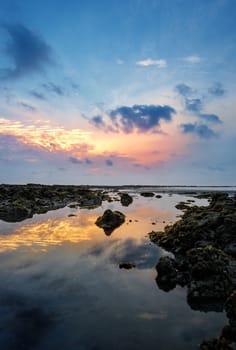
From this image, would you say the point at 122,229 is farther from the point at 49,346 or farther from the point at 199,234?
the point at 49,346

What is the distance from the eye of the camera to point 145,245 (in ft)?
67.9

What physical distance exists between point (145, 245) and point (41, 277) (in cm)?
887

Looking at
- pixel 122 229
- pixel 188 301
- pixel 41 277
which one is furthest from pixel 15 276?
pixel 122 229

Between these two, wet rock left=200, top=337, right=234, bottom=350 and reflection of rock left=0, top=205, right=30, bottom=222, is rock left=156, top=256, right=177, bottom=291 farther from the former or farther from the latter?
reflection of rock left=0, top=205, right=30, bottom=222

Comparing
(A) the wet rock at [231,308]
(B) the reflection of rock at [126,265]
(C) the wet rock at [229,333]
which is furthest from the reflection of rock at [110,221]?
(C) the wet rock at [229,333]

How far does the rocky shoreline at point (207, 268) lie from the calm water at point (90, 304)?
522 millimetres

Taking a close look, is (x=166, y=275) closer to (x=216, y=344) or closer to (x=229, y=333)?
(x=229, y=333)

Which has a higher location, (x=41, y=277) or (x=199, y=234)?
(x=199, y=234)

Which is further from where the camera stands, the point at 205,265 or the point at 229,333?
the point at 205,265

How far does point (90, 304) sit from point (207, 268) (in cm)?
521

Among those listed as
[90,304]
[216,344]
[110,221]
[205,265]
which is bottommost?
[90,304]

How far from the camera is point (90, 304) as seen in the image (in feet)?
36.2

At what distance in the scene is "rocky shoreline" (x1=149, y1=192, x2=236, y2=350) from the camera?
1002cm

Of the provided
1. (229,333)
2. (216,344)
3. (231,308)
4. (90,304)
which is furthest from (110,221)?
(216,344)
